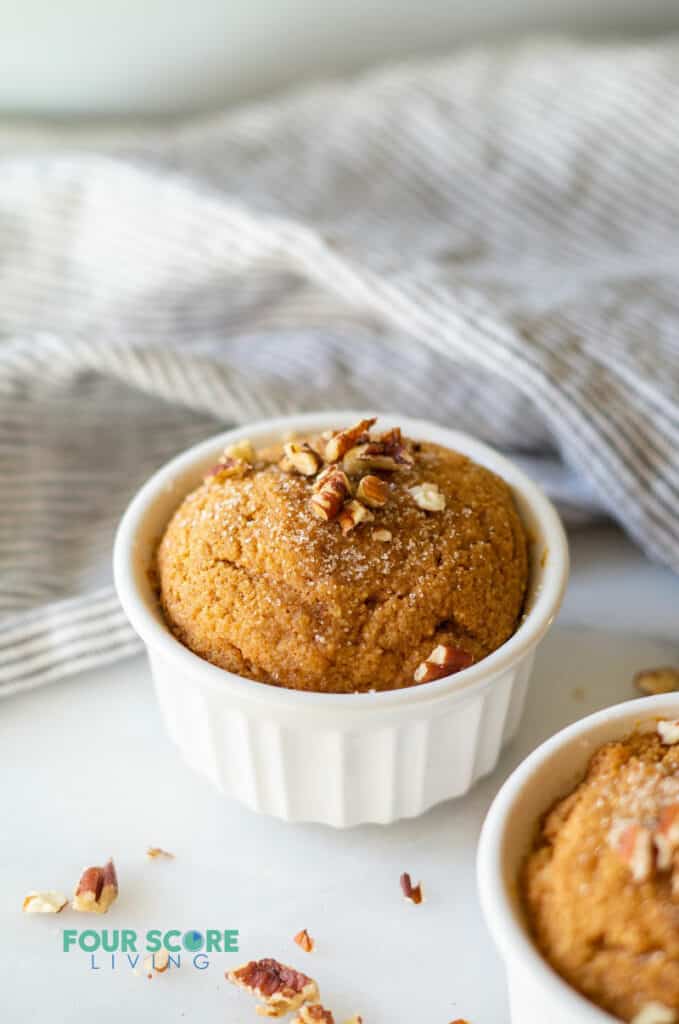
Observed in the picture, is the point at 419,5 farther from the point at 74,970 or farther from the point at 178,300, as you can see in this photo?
the point at 74,970

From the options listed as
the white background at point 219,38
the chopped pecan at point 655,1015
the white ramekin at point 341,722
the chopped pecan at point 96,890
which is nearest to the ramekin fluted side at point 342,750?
the white ramekin at point 341,722

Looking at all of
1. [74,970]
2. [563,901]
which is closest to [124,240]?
[74,970]

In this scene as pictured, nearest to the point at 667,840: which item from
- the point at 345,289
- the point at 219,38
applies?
the point at 345,289

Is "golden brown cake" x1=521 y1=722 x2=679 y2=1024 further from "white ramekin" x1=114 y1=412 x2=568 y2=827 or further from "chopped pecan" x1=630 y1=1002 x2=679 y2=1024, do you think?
"white ramekin" x1=114 y1=412 x2=568 y2=827

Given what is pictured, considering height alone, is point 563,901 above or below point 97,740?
above

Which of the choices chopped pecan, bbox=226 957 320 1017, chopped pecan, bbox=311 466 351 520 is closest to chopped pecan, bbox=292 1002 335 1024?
chopped pecan, bbox=226 957 320 1017

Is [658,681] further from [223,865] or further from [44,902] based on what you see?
[44,902]
